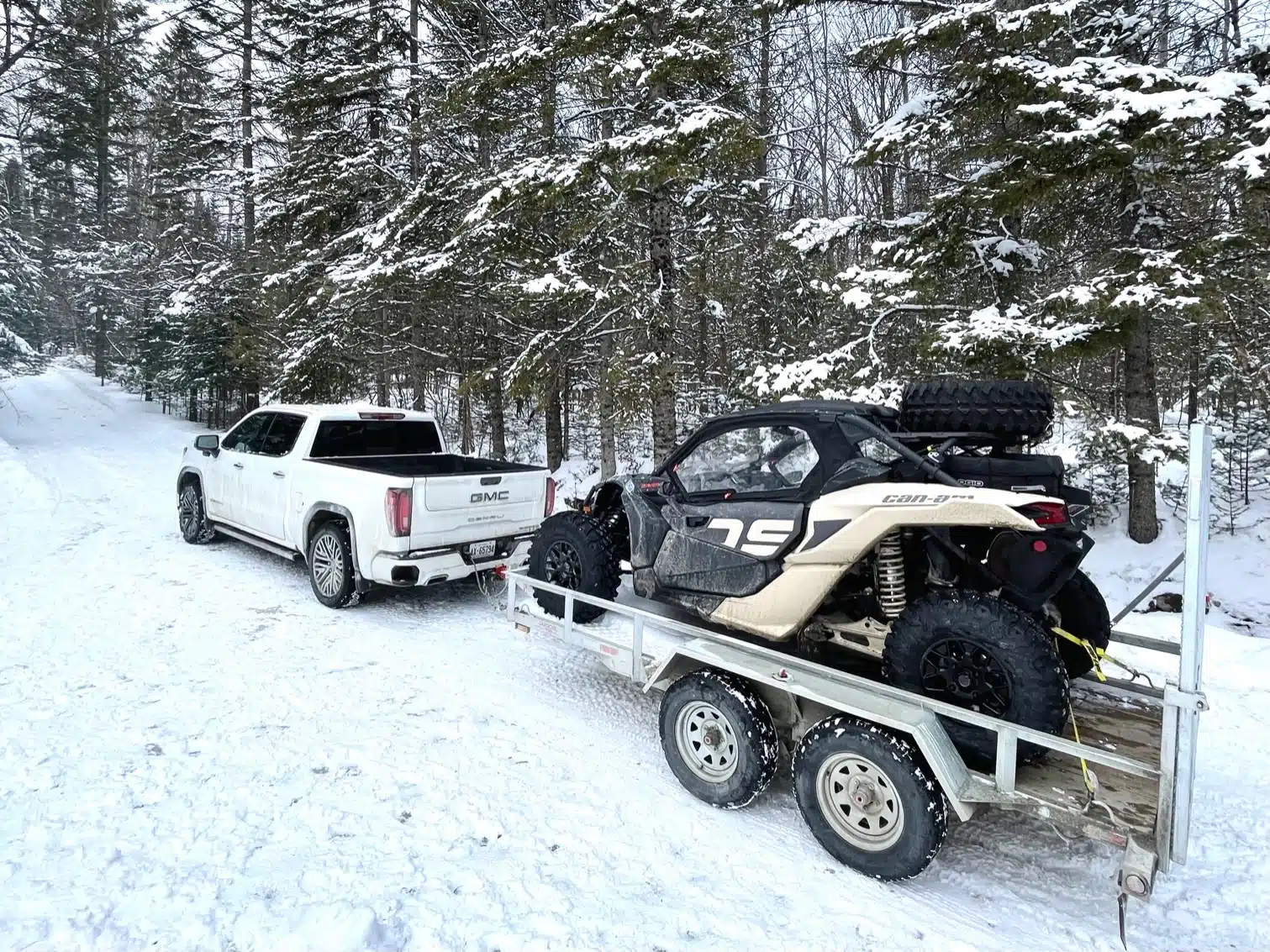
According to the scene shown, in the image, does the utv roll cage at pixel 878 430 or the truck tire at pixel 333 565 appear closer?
the utv roll cage at pixel 878 430

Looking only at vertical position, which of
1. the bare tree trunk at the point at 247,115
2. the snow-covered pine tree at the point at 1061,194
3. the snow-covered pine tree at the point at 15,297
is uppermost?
the bare tree trunk at the point at 247,115

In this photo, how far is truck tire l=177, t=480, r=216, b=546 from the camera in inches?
325

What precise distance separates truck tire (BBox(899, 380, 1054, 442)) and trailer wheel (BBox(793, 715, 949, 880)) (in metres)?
1.65

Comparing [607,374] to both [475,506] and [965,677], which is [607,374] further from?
[965,677]

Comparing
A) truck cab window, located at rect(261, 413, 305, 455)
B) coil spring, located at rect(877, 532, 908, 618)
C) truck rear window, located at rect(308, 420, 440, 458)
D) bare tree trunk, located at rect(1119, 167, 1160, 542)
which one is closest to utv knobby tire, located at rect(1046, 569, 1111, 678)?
coil spring, located at rect(877, 532, 908, 618)

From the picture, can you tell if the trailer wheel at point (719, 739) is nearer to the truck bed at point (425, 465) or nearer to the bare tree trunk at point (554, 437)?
the truck bed at point (425, 465)

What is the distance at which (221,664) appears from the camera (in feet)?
15.9

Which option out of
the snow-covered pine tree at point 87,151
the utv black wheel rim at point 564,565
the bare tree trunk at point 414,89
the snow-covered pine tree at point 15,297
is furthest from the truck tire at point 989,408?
the snow-covered pine tree at point 15,297

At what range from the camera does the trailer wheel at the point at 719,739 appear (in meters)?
3.27

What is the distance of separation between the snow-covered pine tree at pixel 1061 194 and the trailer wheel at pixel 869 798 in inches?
202

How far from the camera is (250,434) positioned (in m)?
7.63

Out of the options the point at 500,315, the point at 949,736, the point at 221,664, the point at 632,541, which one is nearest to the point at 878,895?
the point at 949,736

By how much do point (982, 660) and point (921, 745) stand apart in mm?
550

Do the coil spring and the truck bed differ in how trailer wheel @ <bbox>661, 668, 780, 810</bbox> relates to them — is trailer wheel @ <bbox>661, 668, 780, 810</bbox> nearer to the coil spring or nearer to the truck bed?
the coil spring
